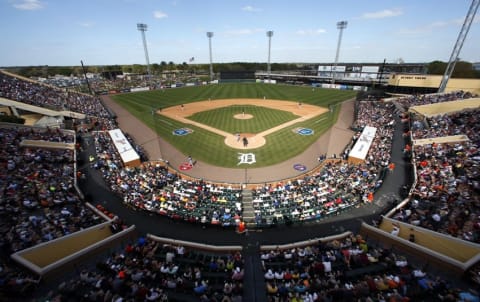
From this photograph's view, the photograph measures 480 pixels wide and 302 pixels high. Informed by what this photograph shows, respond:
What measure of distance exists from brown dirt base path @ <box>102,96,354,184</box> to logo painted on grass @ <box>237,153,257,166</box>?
3.08 feet

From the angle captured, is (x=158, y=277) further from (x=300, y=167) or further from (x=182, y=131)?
(x=182, y=131)

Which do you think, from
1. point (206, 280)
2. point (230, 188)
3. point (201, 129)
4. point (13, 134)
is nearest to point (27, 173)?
point (13, 134)

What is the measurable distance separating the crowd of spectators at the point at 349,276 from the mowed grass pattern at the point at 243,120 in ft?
72.5

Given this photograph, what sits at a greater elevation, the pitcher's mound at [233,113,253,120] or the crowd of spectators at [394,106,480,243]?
the crowd of spectators at [394,106,480,243]

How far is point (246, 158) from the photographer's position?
900 inches

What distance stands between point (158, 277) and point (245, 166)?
13599 millimetres

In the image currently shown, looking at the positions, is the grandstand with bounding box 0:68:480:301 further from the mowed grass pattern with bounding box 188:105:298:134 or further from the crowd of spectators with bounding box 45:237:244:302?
the mowed grass pattern with bounding box 188:105:298:134

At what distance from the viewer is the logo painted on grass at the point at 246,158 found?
22.0 metres

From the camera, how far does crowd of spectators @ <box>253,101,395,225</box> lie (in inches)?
553

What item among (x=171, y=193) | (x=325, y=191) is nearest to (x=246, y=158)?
(x=325, y=191)

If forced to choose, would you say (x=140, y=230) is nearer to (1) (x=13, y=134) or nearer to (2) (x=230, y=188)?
(2) (x=230, y=188)

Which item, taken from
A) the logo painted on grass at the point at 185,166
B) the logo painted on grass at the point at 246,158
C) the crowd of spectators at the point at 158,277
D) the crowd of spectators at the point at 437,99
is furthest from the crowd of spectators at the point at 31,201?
the crowd of spectators at the point at 437,99

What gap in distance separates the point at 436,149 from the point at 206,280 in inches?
903

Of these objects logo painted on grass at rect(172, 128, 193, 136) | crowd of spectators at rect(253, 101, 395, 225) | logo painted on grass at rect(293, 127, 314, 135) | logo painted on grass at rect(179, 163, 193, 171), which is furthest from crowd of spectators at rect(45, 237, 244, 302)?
logo painted on grass at rect(293, 127, 314, 135)
